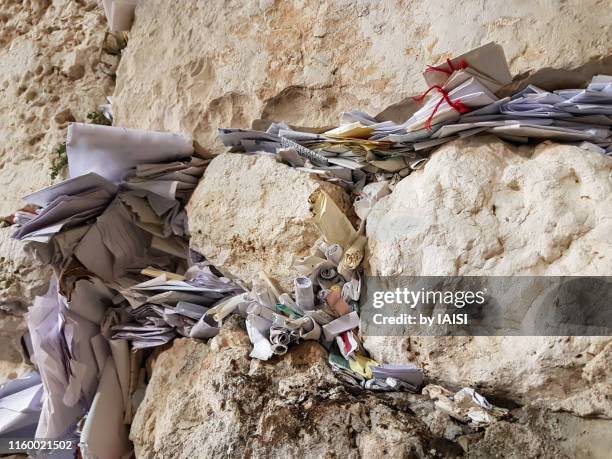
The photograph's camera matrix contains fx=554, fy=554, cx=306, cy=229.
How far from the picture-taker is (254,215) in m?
1.49

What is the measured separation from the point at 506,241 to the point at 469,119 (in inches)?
12.2

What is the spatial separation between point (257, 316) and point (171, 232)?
0.48 m

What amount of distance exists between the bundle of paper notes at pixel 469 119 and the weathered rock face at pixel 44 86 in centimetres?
116

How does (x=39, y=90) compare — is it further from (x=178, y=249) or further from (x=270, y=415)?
(x=270, y=415)

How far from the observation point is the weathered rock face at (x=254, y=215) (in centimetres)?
143

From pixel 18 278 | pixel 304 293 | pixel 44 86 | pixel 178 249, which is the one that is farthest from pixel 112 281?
pixel 44 86

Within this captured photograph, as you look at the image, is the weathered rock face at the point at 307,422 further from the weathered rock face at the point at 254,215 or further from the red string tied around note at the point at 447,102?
the red string tied around note at the point at 447,102

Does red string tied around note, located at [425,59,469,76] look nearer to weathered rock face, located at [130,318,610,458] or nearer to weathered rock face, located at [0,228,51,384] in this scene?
weathered rock face, located at [130,318,610,458]

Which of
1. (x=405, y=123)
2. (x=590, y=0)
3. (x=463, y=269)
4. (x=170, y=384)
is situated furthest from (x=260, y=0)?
(x=170, y=384)

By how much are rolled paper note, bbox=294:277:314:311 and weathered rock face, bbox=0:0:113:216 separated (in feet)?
3.90

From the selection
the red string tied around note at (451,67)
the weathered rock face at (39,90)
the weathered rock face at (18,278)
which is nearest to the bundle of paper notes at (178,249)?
the red string tied around note at (451,67)

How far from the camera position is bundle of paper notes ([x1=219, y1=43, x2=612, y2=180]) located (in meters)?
1.22

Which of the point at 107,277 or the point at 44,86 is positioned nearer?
the point at 107,277

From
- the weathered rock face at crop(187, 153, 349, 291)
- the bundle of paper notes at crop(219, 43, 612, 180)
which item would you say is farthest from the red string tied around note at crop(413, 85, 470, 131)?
the weathered rock face at crop(187, 153, 349, 291)
